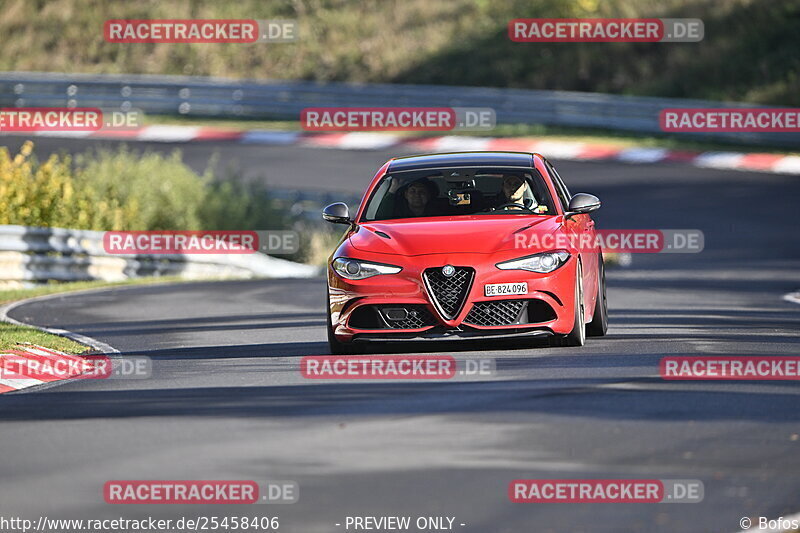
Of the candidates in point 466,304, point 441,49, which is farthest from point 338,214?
point 441,49

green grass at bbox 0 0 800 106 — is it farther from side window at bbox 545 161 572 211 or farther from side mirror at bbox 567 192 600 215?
side mirror at bbox 567 192 600 215

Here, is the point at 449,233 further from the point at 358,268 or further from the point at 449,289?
the point at 358,268

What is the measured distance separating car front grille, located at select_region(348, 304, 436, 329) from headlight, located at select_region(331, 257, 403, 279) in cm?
24

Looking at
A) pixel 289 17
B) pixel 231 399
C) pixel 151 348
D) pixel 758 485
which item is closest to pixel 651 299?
pixel 151 348

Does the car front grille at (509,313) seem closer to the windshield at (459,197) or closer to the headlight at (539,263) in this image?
the headlight at (539,263)

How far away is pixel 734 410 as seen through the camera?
31.7ft

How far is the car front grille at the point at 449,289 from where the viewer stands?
471 inches

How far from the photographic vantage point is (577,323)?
12398 mm

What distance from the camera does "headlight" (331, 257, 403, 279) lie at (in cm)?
1209

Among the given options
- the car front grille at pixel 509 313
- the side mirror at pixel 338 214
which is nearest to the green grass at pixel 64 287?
the side mirror at pixel 338 214

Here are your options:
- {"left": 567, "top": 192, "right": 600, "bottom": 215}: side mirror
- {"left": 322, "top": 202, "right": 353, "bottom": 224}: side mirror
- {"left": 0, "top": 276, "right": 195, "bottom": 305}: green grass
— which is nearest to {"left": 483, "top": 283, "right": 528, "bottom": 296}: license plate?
{"left": 567, "top": 192, "right": 600, "bottom": 215}: side mirror

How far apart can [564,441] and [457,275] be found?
11.2 feet

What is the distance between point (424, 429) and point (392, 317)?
3.05 m

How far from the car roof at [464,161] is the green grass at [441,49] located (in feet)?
85.8
